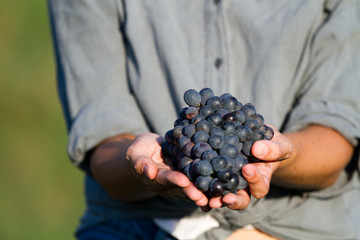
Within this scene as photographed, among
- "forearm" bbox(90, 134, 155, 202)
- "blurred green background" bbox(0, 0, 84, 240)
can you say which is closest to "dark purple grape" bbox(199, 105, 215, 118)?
"forearm" bbox(90, 134, 155, 202)

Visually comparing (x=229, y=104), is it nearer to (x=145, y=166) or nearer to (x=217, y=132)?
(x=217, y=132)

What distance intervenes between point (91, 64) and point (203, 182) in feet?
2.81

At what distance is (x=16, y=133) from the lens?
4.42m

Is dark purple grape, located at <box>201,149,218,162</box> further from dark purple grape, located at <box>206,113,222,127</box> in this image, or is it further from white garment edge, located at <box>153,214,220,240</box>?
white garment edge, located at <box>153,214,220,240</box>

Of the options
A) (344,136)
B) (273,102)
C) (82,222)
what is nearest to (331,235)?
(344,136)

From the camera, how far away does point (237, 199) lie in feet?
3.75

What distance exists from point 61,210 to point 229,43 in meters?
2.61

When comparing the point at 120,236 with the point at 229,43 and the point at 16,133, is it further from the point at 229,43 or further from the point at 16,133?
the point at 16,133

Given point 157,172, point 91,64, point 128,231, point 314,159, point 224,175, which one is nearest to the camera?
point 224,175

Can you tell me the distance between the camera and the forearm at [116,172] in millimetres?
1557

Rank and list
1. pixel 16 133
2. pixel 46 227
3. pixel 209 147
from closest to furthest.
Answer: pixel 209 147, pixel 46 227, pixel 16 133

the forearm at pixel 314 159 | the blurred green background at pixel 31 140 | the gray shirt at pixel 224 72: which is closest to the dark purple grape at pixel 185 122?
the forearm at pixel 314 159

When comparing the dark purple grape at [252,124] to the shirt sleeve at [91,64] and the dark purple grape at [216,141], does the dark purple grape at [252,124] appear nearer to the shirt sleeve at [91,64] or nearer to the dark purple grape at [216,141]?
the dark purple grape at [216,141]

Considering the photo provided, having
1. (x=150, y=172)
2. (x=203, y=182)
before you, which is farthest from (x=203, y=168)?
(x=150, y=172)
